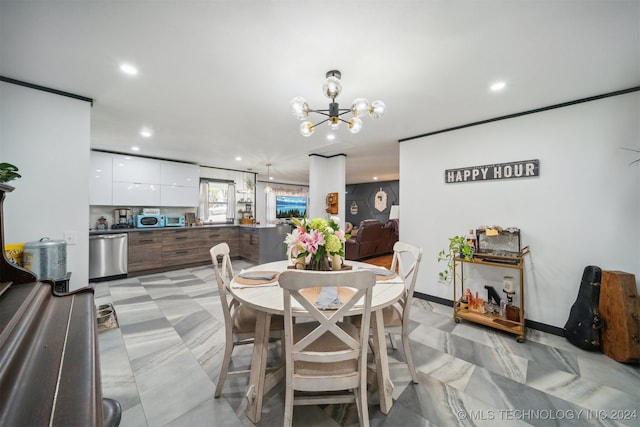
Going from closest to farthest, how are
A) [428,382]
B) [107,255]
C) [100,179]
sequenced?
[428,382], [107,255], [100,179]

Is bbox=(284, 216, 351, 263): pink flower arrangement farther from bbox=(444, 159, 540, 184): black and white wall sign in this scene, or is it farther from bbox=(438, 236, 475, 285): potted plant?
bbox=(444, 159, 540, 184): black and white wall sign

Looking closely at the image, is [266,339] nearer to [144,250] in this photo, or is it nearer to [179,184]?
[144,250]

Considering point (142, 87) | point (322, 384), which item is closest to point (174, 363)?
point (322, 384)

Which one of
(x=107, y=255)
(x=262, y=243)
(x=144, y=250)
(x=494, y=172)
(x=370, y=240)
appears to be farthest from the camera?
(x=370, y=240)

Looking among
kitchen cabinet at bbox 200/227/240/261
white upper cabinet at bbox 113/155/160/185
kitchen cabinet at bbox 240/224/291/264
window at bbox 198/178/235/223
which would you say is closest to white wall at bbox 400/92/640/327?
kitchen cabinet at bbox 240/224/291/264

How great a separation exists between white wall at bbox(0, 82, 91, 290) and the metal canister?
0.22 metres

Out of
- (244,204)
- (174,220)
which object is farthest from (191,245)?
(244,204)

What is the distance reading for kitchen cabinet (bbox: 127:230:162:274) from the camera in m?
4.50

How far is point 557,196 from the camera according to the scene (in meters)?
2.51

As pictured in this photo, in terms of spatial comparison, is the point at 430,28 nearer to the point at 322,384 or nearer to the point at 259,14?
the point at 259,14

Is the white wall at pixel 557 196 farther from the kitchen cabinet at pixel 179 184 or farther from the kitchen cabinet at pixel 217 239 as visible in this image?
the kitchen cabinet at pixel 179 184

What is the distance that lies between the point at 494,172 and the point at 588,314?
1611 mm

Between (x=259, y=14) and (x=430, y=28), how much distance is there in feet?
3.35

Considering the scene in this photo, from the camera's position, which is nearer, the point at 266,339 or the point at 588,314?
the point at 266,339
